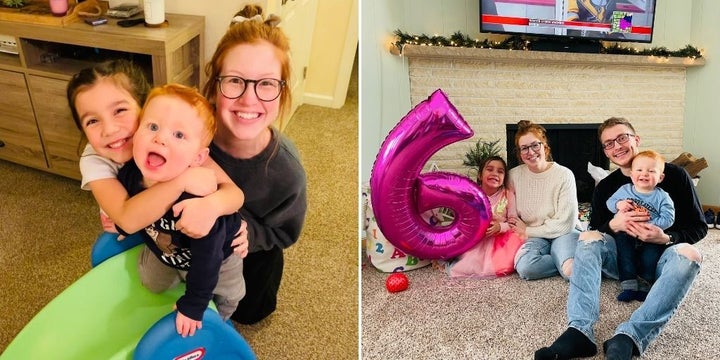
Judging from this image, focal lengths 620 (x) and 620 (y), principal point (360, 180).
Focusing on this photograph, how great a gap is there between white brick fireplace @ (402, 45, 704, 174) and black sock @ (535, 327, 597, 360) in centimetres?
42

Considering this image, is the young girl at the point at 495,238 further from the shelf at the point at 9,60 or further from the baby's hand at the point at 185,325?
the shelf at the point at 9,60

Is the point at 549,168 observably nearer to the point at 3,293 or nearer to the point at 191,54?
the point at 191,54

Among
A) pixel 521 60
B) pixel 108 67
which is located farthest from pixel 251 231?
pixel 521 60

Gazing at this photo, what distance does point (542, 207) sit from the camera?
1407mm

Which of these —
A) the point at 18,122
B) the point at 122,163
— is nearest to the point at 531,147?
the point at 122,163

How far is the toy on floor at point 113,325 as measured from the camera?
1258mm

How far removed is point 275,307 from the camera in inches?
66.2

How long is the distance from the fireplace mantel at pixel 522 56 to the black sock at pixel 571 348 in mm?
584

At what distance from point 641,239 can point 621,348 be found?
225 millimetres

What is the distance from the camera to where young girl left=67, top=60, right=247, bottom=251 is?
109cm

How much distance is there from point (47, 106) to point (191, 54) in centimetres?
50

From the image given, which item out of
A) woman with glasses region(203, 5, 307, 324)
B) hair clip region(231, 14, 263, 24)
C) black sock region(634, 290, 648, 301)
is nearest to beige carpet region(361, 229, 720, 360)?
black sock region(634, 290, 648, 301)

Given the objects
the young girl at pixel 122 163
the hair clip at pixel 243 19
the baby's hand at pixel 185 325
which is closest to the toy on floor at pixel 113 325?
the baby's hand at pixel 185 325

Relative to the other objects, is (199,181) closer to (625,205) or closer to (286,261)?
(286,261)
